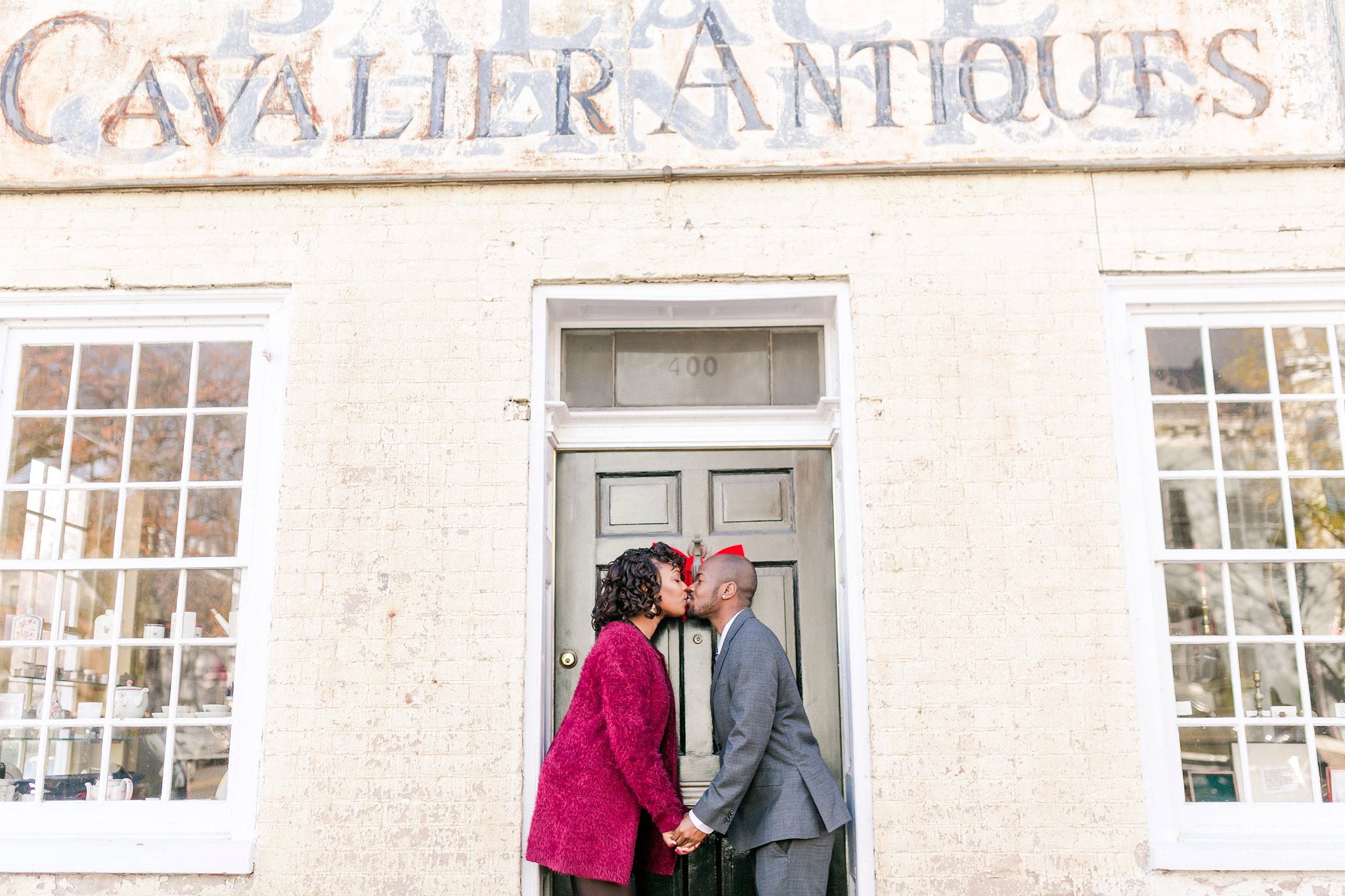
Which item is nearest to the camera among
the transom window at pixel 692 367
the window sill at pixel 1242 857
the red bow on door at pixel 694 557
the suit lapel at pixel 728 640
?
the window sill at pixel 1242 857

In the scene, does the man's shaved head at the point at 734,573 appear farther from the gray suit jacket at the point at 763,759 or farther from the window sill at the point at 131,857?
the window sill at the point at 131,857

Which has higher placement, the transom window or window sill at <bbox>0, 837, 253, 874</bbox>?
the transom window

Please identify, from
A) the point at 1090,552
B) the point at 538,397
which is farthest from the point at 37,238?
the point at 1090,552

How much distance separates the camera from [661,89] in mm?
5395

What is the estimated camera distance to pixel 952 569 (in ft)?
16.1

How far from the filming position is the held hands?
14.5 feet

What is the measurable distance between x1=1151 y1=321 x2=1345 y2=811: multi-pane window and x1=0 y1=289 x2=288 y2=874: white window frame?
3.97 metres

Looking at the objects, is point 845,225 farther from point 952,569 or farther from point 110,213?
point 110,213

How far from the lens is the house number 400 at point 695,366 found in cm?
554

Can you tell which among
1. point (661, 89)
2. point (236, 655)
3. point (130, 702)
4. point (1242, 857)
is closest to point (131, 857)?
point (130, 702)

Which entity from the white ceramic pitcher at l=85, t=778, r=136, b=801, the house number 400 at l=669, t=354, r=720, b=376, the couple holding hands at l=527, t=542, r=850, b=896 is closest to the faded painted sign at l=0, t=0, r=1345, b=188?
the house number 400 at l=669, t=354, r=720, b=376

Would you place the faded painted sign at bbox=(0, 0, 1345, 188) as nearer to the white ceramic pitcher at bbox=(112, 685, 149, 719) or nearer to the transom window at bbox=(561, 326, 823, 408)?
the transom window at bbox=(561, 326, 823, 408)

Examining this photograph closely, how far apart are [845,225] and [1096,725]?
98.2 inches

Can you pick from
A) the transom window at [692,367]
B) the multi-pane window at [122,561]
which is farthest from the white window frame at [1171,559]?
the multi-pane window at [122,561]
